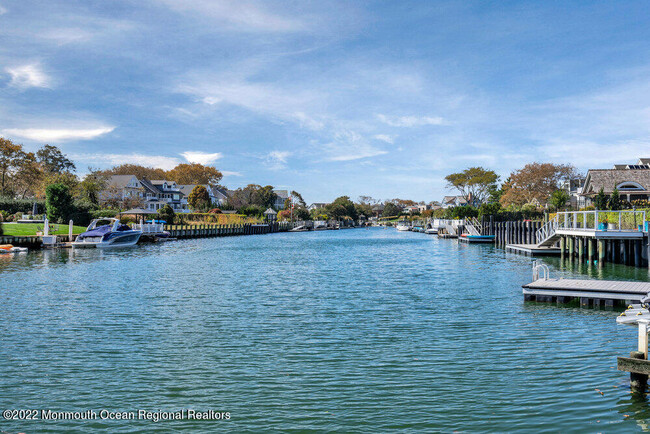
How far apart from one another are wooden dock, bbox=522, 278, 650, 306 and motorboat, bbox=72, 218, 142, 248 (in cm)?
4935

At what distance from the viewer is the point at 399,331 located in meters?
16.4

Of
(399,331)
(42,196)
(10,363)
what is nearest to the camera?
(10,363)

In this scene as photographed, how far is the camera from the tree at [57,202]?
6612cm

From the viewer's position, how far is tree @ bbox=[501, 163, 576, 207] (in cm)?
9644

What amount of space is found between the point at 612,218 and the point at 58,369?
3488 cm

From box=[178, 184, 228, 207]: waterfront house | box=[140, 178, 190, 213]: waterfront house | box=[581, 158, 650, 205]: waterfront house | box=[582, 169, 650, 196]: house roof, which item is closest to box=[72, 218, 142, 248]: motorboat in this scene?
box=[581, 158, 650, 205]: waterfront house

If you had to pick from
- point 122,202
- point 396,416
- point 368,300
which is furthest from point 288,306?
point 122,202

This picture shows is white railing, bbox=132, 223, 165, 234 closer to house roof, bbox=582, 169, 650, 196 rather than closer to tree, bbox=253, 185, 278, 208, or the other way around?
house roof, bbox=582, 169, 650, 196

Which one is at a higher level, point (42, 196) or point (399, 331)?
point (42, 196)

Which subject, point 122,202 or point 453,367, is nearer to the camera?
point 453,367

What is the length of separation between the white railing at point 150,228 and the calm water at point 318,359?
4615cm

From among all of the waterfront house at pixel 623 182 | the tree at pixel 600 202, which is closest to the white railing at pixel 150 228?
the tree at pixel 600 202

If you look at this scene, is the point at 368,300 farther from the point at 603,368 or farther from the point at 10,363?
the point at 10,363

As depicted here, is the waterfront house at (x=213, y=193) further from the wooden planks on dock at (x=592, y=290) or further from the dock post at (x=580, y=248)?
the wooden planks on dock at (x=592, y=290)
